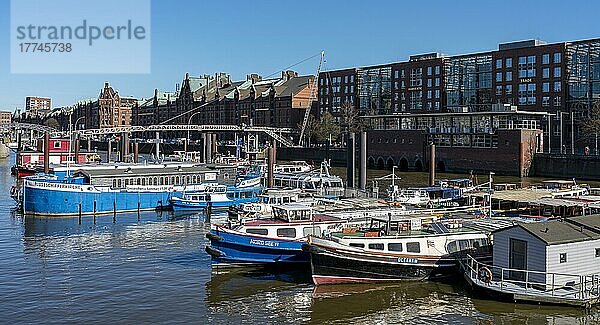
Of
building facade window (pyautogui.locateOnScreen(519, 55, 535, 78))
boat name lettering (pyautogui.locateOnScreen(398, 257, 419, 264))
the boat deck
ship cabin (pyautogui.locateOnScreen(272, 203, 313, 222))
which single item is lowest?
boat name lettering (pyautogui.locateOnScreen(398, 257, 419, 264))

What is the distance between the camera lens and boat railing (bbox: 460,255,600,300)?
28375mm

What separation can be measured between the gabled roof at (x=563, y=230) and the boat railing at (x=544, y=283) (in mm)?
1457

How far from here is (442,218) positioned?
40.6 m

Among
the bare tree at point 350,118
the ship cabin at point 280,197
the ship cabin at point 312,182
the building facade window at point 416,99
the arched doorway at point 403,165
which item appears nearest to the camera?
the ship cabin at point 280,197

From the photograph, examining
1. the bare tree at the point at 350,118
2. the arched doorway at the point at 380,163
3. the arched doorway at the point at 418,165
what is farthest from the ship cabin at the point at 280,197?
the bare tree at the point at 350,118

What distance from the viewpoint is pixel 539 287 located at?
29.0 meters

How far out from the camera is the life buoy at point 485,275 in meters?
30.4

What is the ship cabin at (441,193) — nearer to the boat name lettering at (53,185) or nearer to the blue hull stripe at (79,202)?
the blue hull stripe at (79,202)

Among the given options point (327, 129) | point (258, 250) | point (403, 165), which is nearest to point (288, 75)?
point (327, 129)

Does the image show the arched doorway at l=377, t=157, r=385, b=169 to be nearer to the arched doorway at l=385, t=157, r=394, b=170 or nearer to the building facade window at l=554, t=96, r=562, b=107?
the arched doorway at l=385, t=157, r=394, b=170

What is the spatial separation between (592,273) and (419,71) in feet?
357

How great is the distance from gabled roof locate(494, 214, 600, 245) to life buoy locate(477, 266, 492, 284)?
2033 millimetres

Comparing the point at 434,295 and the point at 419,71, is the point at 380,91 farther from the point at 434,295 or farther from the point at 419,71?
the point at 434,295

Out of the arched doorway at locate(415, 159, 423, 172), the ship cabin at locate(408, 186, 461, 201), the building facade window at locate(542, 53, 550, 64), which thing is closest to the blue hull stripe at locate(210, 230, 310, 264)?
the ship cabin at locate(408, 186, 461, 201)
